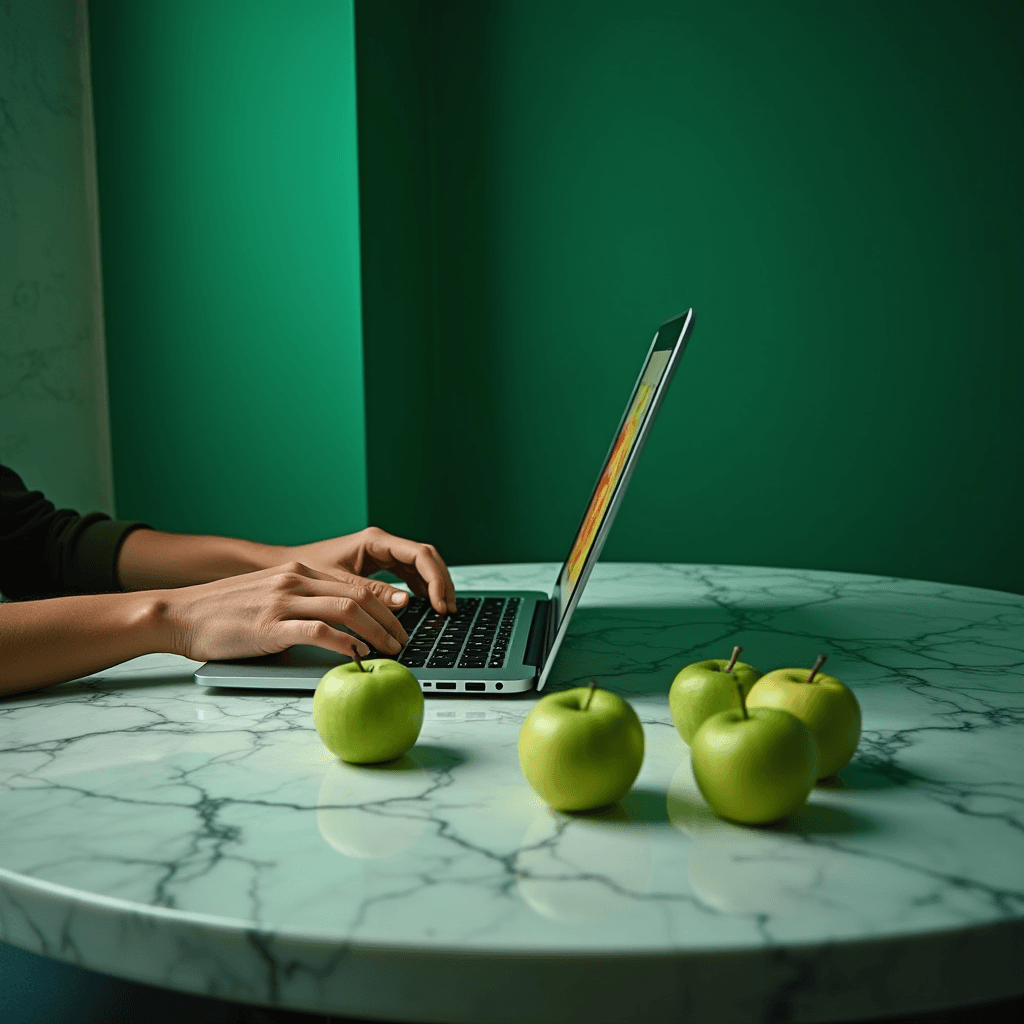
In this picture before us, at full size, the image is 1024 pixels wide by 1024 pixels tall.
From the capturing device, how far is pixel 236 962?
0.52 metres

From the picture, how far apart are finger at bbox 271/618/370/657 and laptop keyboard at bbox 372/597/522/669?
0.08 meters

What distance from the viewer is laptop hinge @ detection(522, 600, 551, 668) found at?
1.02 metres

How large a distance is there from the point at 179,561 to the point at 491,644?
2.20 ft

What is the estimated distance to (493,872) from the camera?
0.57 meters

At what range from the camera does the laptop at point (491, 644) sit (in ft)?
2.87

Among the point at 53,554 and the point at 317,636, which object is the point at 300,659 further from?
the point at 53,554

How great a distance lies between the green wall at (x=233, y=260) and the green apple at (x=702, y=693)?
1901 millimetres

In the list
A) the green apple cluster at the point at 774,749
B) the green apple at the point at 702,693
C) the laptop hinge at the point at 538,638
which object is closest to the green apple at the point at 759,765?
the green apple cluster at the point at 774,749

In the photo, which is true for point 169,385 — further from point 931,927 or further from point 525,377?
point 931,927

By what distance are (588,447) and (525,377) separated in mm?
302

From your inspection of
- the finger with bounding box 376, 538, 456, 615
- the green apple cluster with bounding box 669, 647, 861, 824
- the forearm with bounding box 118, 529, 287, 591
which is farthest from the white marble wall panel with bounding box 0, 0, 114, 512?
the green apple cluster with bounding box 669, 647, 861, 824

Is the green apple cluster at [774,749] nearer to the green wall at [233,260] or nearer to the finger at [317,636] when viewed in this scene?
the finger at [317,636]

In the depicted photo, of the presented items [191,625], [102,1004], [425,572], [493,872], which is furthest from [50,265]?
[493,872]

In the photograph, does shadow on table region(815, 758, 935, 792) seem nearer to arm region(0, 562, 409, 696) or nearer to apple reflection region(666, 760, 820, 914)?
apple reflection region(666, 760, 820, 914)
